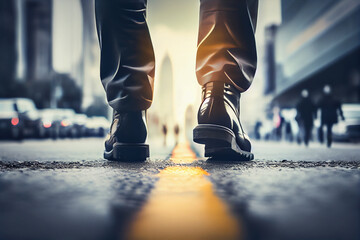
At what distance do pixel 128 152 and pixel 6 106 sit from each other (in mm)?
A: 17418

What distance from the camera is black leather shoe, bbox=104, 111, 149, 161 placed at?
349cm

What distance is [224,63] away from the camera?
3641 mm

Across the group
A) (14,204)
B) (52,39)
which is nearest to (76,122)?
(14,204)

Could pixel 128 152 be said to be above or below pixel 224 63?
below

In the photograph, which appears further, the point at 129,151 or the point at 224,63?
the point at 224,63

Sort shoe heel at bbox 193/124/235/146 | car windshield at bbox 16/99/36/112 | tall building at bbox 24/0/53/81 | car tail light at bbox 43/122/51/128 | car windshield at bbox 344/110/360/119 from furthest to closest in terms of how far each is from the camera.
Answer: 1. tall building at bbox 24/0/53/81
2. car tail light at bbox 43/122/51/128
3. car windshield at bbox 16/99/36/112
4. car windshield at bbox 344/110/360/119
5. shoe heel at bbox 193/124/235/146

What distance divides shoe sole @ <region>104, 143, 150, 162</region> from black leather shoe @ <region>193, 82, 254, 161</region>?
1.52 feet

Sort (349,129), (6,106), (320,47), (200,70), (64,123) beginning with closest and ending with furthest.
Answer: (200,70) → (349,129) → (6,106) → (64,123) → (320,47)

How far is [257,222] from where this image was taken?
1.26 meters

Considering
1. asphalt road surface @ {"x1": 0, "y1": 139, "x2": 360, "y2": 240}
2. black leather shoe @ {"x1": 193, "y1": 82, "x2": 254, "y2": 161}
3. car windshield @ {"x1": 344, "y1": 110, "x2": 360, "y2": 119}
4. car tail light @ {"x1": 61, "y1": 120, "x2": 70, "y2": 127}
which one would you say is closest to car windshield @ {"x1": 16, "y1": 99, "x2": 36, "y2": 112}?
car tail light @ {"x1": 61, "y1": 120, "x2": 70, "y2": 127}

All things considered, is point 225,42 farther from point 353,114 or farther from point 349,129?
point 353,114

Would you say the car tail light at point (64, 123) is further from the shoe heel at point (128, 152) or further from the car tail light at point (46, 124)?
the shoe heel at point (128, 152)

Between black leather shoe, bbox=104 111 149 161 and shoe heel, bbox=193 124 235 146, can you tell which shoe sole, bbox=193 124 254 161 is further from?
black leather shoe, bbox=104 111 149 161

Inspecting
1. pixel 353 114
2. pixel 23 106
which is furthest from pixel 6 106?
pixel 353 114
